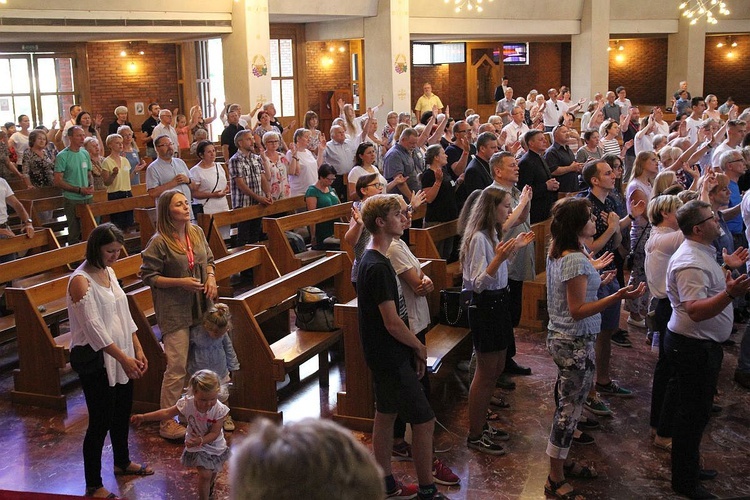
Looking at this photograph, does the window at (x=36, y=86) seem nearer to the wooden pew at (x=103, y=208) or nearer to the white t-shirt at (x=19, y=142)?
the white t-shirt at (x=19, y=142)

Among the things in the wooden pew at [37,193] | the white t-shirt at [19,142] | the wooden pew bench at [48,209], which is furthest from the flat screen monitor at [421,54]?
the wooden pew bench at [48,209]

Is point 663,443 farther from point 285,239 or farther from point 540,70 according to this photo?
point 540,70

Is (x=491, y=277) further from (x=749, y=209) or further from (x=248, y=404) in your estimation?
(x=749, y=209)

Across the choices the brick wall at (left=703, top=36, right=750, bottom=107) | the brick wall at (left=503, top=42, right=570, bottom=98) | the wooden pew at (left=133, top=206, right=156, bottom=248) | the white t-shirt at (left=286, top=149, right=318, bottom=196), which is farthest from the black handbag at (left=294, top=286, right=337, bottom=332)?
the brick wall at (left=703, top=36, right=750, bottom=107)

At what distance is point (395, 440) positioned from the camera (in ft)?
15.7

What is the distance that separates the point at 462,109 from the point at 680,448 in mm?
20519

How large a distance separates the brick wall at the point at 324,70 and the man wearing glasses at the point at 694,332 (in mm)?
16044

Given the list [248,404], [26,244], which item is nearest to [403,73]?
[26,244]

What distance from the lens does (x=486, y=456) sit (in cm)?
472

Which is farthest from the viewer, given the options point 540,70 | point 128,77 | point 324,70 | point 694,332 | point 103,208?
point 540,70

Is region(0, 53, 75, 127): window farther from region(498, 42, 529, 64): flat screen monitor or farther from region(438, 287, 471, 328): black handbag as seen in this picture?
region(438, 287, 471, 328): black handbag

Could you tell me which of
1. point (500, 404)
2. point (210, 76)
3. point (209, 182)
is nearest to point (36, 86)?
point (210, 76)

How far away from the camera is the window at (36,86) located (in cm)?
1648

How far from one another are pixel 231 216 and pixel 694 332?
16.4 feet
